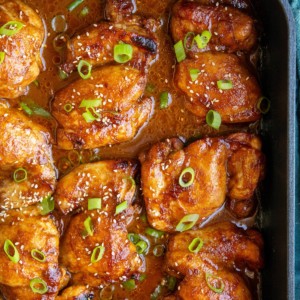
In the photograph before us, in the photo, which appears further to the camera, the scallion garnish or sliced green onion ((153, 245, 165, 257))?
sliced green onion ((153, 245, 165, 257))

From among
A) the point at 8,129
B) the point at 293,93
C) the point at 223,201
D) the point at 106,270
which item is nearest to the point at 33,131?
→ the point at 8,129

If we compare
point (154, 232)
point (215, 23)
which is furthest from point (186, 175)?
point (215, 23)

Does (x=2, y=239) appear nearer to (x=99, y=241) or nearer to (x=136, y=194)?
(x=99, y=241)

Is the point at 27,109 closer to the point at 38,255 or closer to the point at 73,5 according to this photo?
the point at 73,5

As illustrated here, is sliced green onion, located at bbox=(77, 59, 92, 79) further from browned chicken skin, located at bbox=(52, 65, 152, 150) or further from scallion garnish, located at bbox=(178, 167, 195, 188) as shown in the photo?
scallion garnish, located at bbox=(178, 167, 195, 188)

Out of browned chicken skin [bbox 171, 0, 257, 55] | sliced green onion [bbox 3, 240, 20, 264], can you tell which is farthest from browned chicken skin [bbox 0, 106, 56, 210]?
browned chicken skin [bbox 171, 0, 257, 55]
